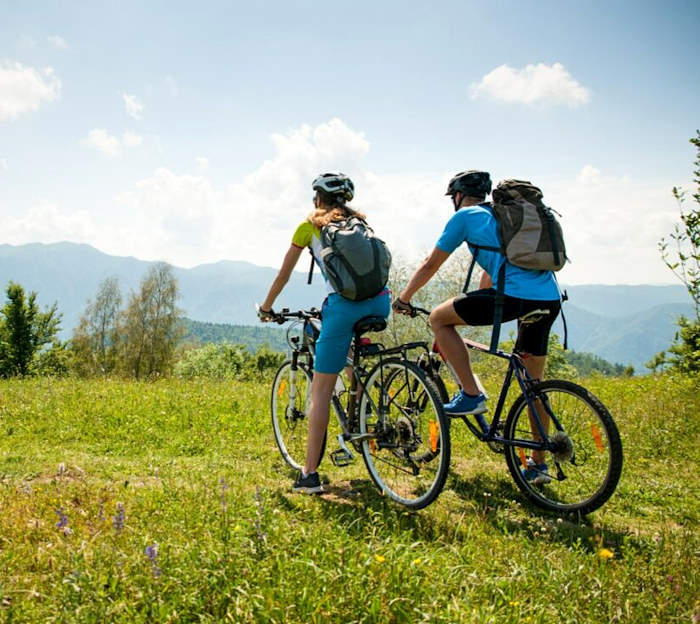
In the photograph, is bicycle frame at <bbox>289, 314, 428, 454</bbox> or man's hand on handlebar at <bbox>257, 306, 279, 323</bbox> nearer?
bicycle frame at <bbox>289, 314, 428, 454</bbox>

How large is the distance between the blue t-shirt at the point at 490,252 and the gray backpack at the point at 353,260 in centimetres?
74

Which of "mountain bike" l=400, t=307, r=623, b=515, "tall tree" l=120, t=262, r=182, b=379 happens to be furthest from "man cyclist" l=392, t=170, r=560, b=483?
"tall tree" l=120, t=262, r=182, b=379

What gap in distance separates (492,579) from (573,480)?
90.2 inches

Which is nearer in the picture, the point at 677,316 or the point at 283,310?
the point at 283,310

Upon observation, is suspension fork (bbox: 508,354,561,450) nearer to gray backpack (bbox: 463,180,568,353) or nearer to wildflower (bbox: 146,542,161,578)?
gray backpack (bbox: 463,180,568,353)

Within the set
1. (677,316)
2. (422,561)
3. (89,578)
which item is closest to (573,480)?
(422,561)

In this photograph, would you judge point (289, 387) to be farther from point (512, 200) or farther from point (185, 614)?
point (185, 614)

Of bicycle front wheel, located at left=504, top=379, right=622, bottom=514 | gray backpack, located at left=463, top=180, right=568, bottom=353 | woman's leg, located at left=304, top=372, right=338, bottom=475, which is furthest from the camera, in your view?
woman's leg, located at left=304, top=372, right=338, bottom=475

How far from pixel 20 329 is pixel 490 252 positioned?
151 feet

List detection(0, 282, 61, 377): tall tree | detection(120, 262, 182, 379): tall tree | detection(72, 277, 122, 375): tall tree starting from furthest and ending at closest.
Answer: detection(72, 277, 122, 375): tall tree, detection(120, 262, 182, 379): tall tree, detection(0, 282, 61, 377): tall tree

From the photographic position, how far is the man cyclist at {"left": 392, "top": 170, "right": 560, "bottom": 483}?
4.61 m

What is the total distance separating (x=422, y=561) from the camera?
3.08 metres

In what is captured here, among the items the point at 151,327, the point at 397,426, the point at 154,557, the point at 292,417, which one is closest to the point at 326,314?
the point at 397,426

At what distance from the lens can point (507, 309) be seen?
15.0ft
